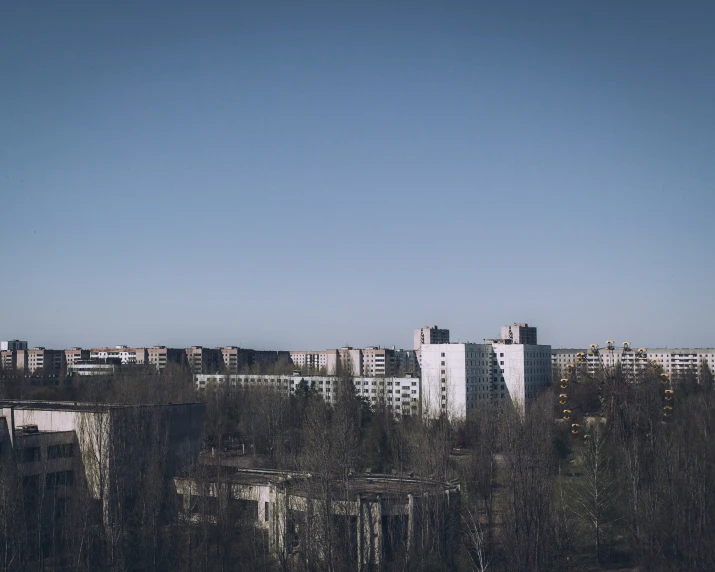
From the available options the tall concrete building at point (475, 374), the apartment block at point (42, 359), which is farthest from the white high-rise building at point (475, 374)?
the apartment block at point (42, 359)

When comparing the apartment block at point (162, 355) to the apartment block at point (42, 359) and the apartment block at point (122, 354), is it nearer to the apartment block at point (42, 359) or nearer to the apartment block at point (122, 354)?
the apartment block at point (122, 354)

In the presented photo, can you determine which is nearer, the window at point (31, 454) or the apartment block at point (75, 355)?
the window at point (31, 454)

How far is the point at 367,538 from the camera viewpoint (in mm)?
14859

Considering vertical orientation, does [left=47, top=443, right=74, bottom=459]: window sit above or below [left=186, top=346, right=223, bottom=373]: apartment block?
below

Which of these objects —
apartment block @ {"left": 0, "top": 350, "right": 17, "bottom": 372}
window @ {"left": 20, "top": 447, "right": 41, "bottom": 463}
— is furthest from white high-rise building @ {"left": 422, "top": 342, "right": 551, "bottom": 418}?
apartment block @ {"left": 0, "top": 350, "right": 17, "bottom": 372}

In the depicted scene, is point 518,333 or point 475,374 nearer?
point 475,374

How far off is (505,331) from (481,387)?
48.6ft

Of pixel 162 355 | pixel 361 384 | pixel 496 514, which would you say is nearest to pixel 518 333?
pixel 361 384

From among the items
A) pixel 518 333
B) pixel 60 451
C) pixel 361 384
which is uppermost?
pixel 518 333

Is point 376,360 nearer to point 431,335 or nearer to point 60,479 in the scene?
point 431,335

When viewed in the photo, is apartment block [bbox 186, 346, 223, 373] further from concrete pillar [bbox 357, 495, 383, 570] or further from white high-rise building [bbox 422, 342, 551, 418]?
concrete pillar [bbox 357, 495, 383, 570]

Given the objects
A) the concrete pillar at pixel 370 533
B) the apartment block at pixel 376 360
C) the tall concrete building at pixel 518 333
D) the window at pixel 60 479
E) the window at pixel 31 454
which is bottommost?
the concrete pillar at pixel 370 533

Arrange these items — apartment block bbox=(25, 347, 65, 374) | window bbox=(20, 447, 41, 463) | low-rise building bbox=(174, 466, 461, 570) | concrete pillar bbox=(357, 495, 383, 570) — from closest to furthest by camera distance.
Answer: concrete pillar bbox=(357, 495, 383, 570)
low-rise building bbox=(174, 466, 461, 570)
window bbox=(20, 447, 41, 463)
apartment block bbox=(25, 347, 65, 374)

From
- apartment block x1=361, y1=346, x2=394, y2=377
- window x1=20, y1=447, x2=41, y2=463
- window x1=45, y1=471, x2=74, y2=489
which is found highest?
apartment block x1=361, y1=346, x2=394, y2=377
